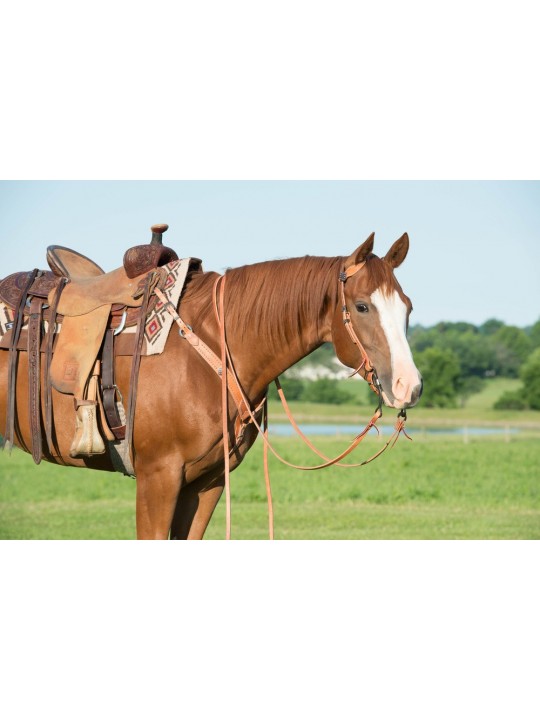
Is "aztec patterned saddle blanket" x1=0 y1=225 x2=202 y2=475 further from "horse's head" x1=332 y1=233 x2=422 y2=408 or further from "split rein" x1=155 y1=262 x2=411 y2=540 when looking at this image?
"horse's head" x1=332 y1=233 x2=422 y2=408

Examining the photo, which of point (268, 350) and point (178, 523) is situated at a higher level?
point (268, 350)

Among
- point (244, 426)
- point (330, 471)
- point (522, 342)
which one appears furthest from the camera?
point (522, 342)

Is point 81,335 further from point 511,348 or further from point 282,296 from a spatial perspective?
point 511,348

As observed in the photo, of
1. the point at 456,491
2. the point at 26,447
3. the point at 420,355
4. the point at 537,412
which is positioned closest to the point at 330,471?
the point at 456,491

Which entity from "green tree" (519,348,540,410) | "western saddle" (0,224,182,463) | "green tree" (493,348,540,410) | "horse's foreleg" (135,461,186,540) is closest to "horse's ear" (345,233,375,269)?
"western saddle" (0,224,182,463)

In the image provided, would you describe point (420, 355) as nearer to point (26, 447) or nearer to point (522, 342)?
point (522, 342)

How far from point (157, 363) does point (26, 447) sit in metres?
1.17

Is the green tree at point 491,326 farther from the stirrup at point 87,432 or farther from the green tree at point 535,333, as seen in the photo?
the stirrup at point 87,432

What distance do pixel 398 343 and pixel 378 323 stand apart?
0.16 m

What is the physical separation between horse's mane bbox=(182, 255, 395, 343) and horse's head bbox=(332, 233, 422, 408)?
86mm

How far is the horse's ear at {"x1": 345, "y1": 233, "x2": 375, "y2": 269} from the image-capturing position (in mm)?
3566

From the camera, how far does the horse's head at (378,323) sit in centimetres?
344

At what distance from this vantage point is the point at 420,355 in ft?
98.9

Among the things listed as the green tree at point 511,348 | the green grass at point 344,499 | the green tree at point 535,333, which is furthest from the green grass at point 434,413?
the green grass at point 344,499
